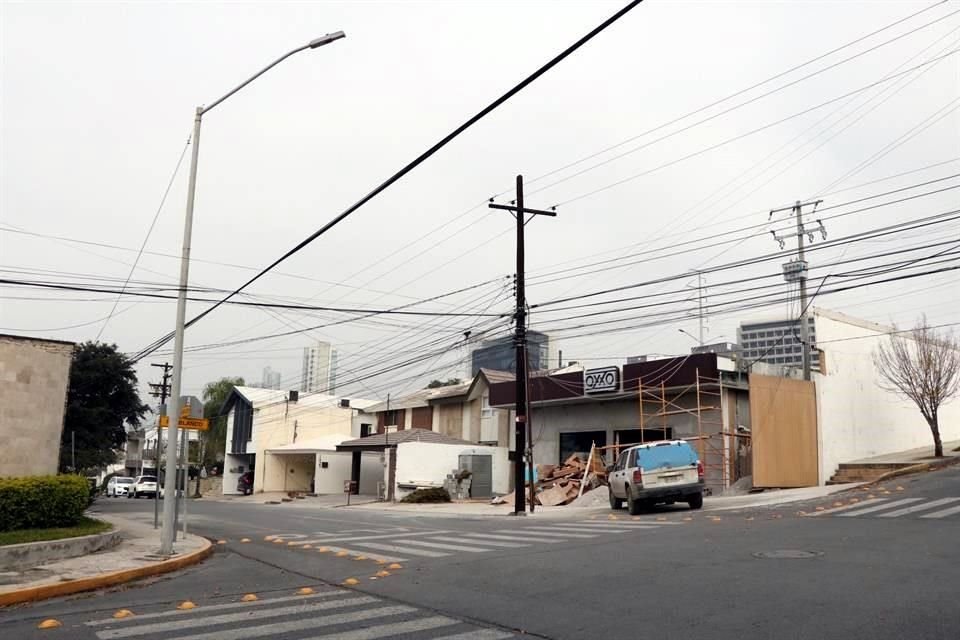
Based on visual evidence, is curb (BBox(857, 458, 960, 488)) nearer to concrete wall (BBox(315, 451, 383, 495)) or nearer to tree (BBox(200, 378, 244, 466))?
concrete wall (BBox(315, 451, 383, 495))

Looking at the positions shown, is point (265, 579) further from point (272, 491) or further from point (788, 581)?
point (272, 491)

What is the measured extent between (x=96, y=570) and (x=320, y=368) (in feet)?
92.9

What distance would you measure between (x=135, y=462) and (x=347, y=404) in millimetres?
68195

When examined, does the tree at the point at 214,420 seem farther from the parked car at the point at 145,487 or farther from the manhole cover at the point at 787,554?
the manhole cover at the point at 787,554

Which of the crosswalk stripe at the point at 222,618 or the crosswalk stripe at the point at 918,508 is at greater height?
the crosswalk stripe at the point at 918,508

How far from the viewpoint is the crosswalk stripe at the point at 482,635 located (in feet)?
23.1

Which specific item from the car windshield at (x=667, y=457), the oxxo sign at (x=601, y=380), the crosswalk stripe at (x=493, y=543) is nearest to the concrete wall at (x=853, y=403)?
the oxxo sign at (x=601, y=380)

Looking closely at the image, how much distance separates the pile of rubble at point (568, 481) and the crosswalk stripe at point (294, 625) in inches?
854

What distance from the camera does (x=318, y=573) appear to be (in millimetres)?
11336

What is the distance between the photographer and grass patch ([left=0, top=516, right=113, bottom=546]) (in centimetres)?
1226

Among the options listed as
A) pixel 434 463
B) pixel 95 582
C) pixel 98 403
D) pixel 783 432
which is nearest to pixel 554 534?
pixel 95 582

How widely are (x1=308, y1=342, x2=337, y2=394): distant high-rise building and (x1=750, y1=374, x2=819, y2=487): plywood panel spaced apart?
19741mm

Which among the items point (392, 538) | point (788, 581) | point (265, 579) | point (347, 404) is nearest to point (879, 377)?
point (392, 538)

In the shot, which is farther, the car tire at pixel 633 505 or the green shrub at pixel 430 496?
the green shrub at pixel 430 496
